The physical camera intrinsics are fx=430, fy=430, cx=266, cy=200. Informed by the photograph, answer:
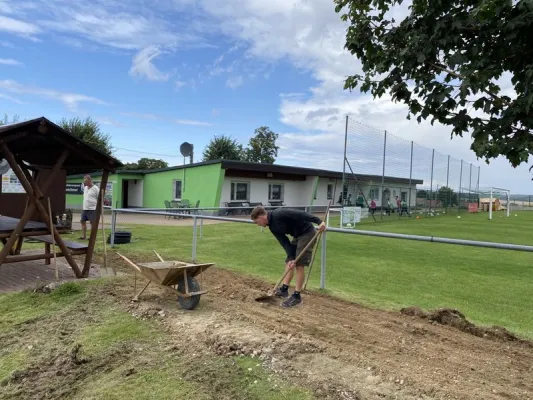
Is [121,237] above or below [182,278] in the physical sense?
below

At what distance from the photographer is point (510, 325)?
541cm

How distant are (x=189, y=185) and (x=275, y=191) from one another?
23.2 ft

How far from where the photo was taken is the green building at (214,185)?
26.4 m

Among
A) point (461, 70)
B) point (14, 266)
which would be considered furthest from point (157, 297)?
point (461, 70)

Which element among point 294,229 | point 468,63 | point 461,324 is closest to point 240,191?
point 294,229

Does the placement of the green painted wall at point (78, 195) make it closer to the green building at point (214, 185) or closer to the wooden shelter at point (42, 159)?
the green building at point (214, 185)

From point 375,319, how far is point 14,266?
7009 mm

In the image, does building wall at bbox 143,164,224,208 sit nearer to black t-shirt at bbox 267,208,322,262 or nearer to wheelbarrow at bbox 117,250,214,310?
black t-shirt at bbox 267,208,322,262

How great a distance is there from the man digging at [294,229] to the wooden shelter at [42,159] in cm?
327

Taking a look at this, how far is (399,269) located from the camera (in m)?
9.14

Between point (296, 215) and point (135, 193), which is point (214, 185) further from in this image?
point (296, 215)

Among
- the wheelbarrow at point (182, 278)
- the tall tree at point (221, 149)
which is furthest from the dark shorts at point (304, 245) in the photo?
the tall tree at point (221, 149)

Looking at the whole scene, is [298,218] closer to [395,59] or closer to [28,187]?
[395,59]

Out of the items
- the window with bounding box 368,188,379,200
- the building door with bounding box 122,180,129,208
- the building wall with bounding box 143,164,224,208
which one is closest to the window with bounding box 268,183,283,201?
the building wall with bounding box 143,164,224,208
